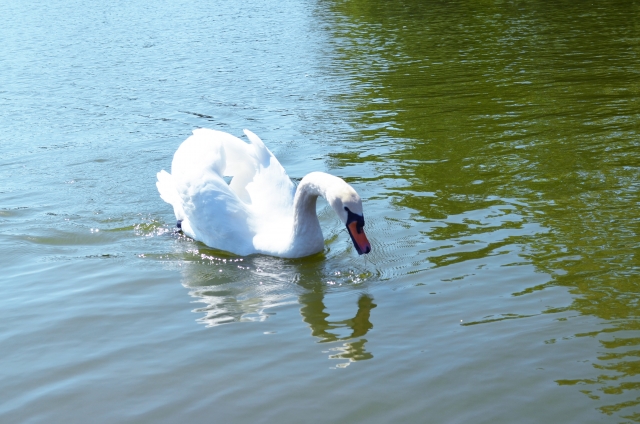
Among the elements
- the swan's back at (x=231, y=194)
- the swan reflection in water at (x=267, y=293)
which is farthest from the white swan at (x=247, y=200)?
the swan reflection in water at (x=267, y=293)

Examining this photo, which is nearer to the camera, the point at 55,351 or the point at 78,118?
the point at 55,351

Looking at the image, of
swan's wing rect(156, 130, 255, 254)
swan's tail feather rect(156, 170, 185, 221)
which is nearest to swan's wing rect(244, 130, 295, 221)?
swan's wing rect(156, 130, 255, 254)

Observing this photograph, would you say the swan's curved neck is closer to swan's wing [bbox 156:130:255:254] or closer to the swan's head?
the swan's head

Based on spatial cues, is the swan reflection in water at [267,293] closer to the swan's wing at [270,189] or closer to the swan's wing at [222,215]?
the swan's wing at [222,215]

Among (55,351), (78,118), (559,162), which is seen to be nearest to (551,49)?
(559,162)

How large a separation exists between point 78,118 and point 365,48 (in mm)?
8513

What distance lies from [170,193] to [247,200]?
1.15 m

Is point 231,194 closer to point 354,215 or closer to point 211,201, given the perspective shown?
point 211,201

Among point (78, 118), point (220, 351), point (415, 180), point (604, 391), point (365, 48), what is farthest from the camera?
point (365, 48)

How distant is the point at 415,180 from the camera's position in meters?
9.64

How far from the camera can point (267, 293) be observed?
272 inches

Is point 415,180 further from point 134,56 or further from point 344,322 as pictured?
point 134,56

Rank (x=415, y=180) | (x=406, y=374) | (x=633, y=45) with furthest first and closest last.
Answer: (x=633, y=45) < (x=415, y=180) < (x=406, y=374)

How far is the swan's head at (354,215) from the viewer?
259 inches
